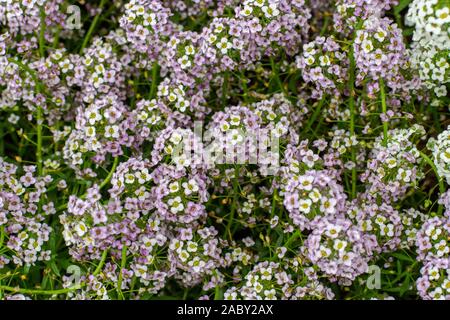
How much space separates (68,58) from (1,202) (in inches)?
37.7

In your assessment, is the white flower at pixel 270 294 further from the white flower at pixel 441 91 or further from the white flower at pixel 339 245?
the white flower at pixel 441 91

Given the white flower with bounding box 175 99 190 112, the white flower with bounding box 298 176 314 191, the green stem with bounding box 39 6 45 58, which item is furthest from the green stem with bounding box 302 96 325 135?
the green stem with bounding box 39 6 45 58

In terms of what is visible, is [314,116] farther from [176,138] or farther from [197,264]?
[197,264]

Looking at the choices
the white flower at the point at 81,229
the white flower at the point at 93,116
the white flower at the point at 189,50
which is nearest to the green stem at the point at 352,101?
the white flower at the point at 189,50

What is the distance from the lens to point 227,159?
10.9 ft

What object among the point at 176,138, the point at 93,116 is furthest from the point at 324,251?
the point at 93,116

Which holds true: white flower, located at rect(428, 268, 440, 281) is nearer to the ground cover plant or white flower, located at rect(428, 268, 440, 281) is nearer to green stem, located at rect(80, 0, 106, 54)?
the ground cover plant

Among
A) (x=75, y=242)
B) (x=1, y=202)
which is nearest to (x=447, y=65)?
(x=75, y=242)

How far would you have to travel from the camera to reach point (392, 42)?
3266 millimetres

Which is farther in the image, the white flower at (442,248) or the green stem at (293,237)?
the green stem at (293,237)

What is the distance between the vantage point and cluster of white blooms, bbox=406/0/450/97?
9.62 feet

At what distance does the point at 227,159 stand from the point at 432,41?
112cm

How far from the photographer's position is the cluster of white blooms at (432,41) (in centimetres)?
293

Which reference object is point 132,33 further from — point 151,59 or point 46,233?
point 46,233
